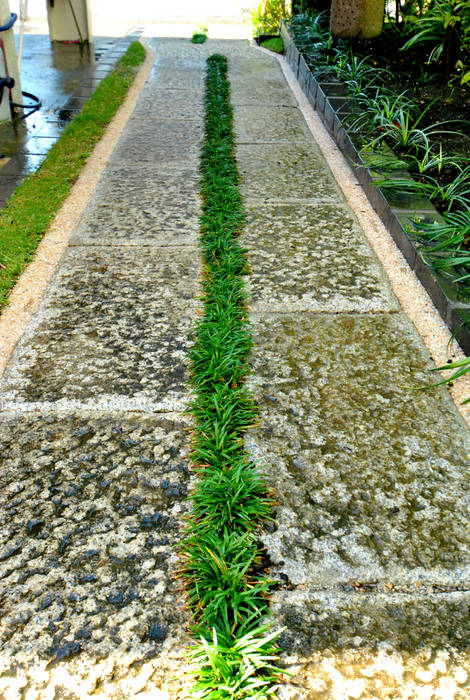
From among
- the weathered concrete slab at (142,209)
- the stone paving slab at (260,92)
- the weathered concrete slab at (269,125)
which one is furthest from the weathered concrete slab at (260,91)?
the weathered concrete slab at (142,209)

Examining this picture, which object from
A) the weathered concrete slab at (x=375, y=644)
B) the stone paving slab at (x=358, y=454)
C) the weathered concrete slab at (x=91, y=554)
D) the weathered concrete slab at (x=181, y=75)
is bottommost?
the stone paving slab at (x=358, y=454)

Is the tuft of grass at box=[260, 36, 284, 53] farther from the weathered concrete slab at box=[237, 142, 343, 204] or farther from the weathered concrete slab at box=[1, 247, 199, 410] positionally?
the weathered concrete slab at box=[1, 247, 199, 410]

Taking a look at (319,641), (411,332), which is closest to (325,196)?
(411,332)

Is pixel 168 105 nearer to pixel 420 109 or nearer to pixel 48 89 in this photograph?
pixel 48 89

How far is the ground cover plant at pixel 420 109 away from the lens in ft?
10.2

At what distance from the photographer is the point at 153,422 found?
211 cm

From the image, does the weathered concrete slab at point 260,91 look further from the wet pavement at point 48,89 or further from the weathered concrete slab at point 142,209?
the weathered concrete slab at point 142,209

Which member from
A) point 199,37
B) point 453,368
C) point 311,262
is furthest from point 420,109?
point 199,37

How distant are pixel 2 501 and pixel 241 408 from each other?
0.82 meters

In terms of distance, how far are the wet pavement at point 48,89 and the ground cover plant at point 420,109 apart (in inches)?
92.8

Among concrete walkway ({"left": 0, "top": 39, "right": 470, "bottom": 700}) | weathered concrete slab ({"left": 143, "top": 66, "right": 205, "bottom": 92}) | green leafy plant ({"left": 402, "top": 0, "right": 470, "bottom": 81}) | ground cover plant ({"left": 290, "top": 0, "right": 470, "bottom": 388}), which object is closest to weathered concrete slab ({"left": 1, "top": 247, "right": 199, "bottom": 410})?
concrete walkway ({"left": 0, "top": 39, "right": 470, "bottom": 700})

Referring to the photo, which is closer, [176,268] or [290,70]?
[176,268]

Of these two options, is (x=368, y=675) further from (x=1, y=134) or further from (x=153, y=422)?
(x=1, y=134)

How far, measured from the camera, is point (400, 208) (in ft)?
11.2
